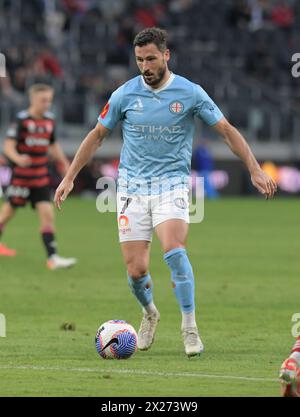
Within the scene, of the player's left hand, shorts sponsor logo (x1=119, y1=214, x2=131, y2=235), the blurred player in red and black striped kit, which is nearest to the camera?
the player's left hand

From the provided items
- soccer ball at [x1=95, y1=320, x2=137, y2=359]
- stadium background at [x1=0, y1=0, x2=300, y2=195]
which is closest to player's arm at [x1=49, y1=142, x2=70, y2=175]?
soccer ball at [x1=95, y1=320, x2=137, y2=359]

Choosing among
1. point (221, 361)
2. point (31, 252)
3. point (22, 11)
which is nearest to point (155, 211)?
point (221, 361)

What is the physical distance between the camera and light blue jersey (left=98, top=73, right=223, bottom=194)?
9500mm

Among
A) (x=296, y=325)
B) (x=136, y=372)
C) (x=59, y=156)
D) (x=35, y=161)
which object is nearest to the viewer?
(x=136, y=372)

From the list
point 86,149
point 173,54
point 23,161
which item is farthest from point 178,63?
point 86,149

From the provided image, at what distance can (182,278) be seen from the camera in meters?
9.41

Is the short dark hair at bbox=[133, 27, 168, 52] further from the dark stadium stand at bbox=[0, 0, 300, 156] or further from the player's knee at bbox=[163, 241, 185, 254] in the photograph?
the dark stadium stand at bbox=[0, 0, 300, 156]

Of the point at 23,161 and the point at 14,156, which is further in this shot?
the point at 14,156

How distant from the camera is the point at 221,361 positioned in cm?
905

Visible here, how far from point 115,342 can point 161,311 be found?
130 inches

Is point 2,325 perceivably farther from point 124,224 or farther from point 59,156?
point 59,156

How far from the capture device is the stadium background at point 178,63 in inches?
1292

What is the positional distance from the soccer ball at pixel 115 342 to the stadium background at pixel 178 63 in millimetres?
21729

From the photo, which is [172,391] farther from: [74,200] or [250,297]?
[74,200]
